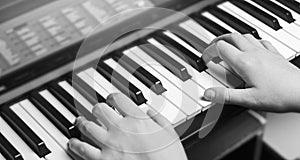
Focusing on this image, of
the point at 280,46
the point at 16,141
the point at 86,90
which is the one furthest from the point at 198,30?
the point at 16,141

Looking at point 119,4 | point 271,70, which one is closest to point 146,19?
point 119,4

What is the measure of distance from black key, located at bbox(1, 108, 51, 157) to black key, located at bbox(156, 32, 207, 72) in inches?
16.3

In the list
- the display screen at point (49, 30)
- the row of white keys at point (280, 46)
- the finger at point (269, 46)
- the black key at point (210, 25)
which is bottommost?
the row of white keys at point (280, 46)

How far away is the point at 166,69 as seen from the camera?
1498 mm

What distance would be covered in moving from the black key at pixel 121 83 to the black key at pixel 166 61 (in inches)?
4.3

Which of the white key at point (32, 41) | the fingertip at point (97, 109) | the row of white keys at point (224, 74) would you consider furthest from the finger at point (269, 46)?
the white key at point (32, 41)

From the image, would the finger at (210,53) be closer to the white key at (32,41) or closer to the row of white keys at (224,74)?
the row of white keys at (224,74)

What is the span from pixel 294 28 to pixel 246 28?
0.13 metres

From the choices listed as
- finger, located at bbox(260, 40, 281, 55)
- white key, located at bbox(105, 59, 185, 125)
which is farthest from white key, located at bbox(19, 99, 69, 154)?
finger, located at bbox(260, 40, 281, 55)

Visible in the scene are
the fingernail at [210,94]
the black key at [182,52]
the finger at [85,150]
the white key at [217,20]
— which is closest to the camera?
the finger at [85,150]

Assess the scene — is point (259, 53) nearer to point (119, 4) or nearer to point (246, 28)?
point (246, 28)

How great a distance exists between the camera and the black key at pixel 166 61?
4.83 feet

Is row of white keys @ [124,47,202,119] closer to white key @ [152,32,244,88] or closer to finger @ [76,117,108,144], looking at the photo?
white key @ [152,32,244,88]

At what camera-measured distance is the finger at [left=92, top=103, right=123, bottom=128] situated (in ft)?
4.40
